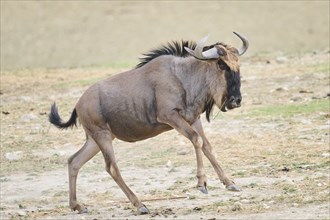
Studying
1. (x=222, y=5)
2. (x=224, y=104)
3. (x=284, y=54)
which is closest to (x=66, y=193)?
(x=224, y=104)

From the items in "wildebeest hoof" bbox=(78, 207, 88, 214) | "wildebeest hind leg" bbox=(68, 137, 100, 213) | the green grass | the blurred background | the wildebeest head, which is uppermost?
the wildebeest head

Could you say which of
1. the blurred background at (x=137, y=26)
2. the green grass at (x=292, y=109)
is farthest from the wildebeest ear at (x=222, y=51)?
the blurred background at (x=137, y=26)

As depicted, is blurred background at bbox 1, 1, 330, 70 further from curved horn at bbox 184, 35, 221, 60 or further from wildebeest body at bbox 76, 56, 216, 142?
curved horn at bbox 184, 35, 221, 60

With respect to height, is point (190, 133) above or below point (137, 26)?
above

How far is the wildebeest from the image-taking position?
10836 mm

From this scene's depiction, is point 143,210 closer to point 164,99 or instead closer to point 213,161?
point 213,161

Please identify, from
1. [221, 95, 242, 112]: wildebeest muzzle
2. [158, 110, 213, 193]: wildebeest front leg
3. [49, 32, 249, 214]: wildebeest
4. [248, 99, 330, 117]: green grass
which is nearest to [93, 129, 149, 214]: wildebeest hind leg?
[49, 32, 249, 214]: wildebeest

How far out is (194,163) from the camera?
13.5 metres

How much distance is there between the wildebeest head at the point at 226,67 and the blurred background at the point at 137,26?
22.5 meters

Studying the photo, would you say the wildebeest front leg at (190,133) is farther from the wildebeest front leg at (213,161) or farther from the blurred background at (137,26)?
the blurred background at (137,26)

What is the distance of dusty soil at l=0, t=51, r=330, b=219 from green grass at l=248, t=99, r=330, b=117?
14 millimetres

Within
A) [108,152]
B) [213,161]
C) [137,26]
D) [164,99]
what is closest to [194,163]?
[108,152]

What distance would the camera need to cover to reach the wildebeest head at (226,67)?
1076 cm

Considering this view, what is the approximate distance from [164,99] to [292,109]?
5.75 meters
